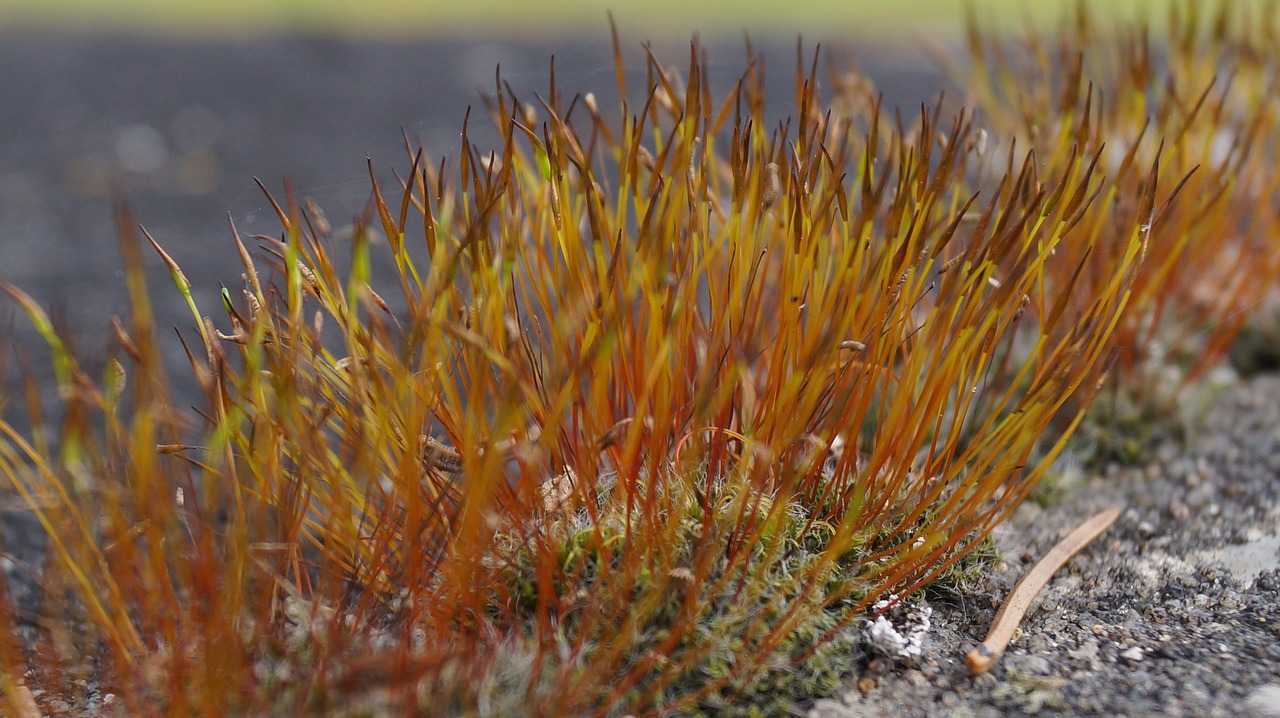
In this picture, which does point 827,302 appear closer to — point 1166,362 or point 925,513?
point 925,513

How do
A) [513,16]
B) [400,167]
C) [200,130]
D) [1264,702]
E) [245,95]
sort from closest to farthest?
[1264,702] → [400,167] → [200,130] → [245,95] → [513,16]

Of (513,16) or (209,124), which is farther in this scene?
(513,16)

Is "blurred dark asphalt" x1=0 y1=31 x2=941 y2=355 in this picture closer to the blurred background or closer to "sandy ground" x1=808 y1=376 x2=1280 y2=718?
the blurred background

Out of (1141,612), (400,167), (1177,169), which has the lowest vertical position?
(1141,612)

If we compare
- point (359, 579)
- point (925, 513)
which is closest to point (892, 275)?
point (925, 513)

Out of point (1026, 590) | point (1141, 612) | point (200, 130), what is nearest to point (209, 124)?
point (200, 130)

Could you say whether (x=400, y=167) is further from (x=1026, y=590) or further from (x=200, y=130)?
(x=1026, y=590)

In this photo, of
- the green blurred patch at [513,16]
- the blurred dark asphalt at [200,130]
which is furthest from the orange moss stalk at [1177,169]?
the green blurred patch at [513,16]
